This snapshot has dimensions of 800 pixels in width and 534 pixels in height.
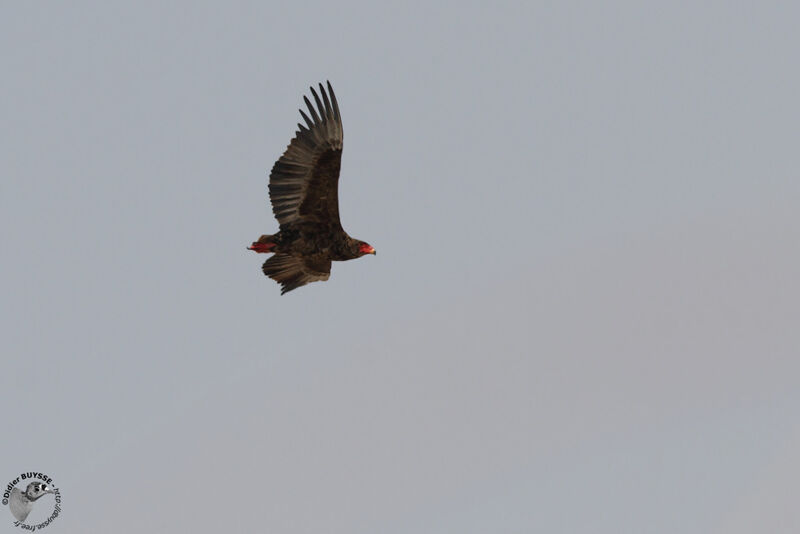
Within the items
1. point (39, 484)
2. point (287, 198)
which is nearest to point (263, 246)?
point (287, 198)

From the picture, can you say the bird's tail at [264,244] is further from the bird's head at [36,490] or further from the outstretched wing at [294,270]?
the bird's head at [36,490]

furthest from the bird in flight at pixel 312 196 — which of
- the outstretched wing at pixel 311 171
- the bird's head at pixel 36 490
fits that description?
the bird's head at pixel 36 490

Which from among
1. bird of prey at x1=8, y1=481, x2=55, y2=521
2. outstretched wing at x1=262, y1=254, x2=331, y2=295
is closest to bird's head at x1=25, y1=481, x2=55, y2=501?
bird of prey at x1=8, y1=481, x2=55, y2=521

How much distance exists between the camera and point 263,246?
44.5 m

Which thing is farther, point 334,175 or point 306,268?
point 306,268

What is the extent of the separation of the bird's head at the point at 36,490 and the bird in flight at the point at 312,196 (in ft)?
30.4

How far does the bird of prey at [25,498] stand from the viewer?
149ft

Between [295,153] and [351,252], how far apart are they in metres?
3.56

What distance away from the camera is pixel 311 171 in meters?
43.2

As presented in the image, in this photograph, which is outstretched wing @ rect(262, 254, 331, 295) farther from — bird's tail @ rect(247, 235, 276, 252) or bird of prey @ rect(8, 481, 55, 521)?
bird of prey @ rect(8, 481, 55, 521)

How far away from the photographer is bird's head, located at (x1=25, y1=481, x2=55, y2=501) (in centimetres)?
4550

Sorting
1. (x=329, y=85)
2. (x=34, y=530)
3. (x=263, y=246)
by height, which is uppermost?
(x=329, y=85)

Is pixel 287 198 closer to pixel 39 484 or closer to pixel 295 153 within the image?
pixel 295 153

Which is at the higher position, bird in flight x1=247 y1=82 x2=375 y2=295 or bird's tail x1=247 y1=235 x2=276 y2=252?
bird in flight x1=247 y1=82 x2=375 y2=295
